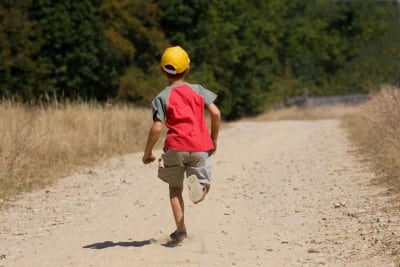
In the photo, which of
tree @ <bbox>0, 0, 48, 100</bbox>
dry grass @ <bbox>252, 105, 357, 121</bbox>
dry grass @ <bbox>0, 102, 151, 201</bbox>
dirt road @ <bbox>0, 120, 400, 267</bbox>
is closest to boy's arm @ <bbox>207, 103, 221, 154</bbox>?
dirt road @ <bbox>0, 120, 400, 267</bbox>

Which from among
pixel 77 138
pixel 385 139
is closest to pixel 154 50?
pixel 77 138

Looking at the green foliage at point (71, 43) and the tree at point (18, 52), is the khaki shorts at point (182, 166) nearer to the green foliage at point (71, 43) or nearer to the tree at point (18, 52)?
the tree at point (18, 52)

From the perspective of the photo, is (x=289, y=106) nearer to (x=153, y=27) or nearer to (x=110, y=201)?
(x=153, y=27)

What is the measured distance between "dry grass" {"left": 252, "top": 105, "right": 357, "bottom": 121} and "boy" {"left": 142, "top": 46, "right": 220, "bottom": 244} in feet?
133

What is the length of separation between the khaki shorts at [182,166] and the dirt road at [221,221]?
0.60 metres

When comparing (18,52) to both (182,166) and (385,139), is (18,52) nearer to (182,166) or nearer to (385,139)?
(385,139)

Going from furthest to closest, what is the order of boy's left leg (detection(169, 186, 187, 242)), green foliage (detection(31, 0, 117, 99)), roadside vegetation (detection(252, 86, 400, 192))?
green foliage (detection(31, 0, 117, 99)) → roadside vegetation (detection(252, 86, 400, 192)) → boy's left leg (detection(169, 186, 187, 242))

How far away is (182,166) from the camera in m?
7.58

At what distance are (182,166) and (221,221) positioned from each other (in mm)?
1644

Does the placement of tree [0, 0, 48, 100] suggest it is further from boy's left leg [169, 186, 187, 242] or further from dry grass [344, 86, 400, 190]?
boy's left leg [169, 186, 187, 242]

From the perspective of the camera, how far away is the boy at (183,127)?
7.46m

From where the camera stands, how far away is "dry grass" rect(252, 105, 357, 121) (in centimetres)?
4928

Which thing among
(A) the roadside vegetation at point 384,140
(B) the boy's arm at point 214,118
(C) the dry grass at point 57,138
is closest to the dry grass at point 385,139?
(A) the roadside vegetation at point 384,140

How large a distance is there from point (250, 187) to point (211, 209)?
208 centimetres
